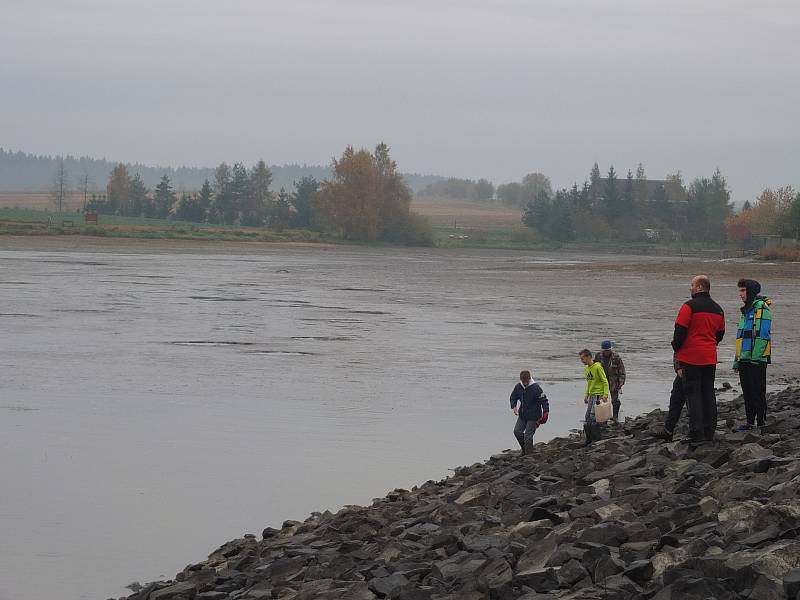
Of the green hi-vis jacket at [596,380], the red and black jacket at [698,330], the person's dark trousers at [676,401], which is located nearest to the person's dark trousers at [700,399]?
the red and black jacket at [698,330]

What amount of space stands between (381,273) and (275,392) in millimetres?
49505

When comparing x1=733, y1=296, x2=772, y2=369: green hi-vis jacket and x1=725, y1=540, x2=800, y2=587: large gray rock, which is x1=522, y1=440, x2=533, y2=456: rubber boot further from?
x1=725, y1=540, x2=800, y2=587: large gray rock

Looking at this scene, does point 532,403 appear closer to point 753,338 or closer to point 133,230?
point 753,338

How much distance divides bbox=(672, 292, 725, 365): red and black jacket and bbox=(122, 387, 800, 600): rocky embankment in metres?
0.98

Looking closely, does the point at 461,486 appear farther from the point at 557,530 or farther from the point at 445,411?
the point at 445,411

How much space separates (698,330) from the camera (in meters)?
12.9

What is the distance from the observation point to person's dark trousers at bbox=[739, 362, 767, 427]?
1369 centimetres

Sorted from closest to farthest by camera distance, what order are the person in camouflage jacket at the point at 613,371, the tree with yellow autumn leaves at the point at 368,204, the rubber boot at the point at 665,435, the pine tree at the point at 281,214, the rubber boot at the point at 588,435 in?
the rubber boot at the point at 665,435
the rubber boot at the point at 588,435
the person in camouflage jacket at the point at 613,371
the tree with yellow autumn leaves at the point at 368,204
the pine tree at the point at 281,214

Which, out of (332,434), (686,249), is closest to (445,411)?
(332,434)

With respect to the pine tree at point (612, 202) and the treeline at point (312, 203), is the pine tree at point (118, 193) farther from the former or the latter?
the pine tree at point (612, 202)

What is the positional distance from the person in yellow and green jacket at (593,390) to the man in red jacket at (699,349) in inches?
80.4

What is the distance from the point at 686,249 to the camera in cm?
14162

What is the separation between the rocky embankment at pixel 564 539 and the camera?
7906mm

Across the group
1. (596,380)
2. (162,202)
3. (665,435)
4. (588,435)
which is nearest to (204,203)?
(162,202)
